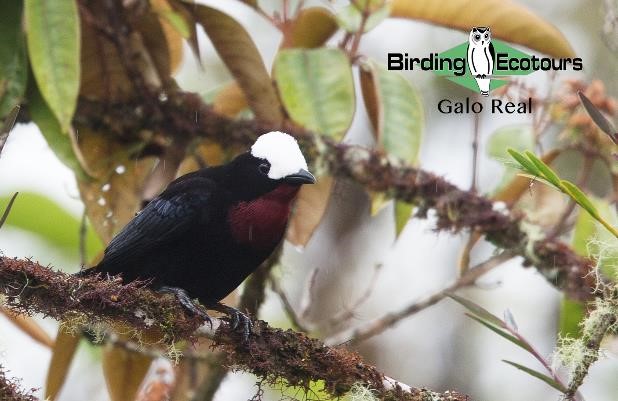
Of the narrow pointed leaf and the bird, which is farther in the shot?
the bird

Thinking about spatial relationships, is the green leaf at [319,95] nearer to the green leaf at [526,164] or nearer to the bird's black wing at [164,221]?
the bird's black wing at [164,221]

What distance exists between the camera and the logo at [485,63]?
346cm

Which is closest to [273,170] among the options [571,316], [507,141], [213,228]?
[213,228]

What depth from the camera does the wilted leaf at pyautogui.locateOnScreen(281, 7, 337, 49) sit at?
3438 mm

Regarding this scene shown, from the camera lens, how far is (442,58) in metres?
3.66

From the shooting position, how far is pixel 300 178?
2.84 meters

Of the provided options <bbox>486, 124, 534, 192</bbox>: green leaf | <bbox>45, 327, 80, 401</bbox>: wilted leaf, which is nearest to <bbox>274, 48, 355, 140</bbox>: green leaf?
<bbox>486, 124, 534, 192</bbox>: green leaf

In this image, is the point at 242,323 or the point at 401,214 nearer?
the point at 242,323

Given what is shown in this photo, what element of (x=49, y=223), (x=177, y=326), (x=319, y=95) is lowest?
(x=177, y=326)

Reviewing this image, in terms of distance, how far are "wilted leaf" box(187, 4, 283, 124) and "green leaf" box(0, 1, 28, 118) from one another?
1.90 feet

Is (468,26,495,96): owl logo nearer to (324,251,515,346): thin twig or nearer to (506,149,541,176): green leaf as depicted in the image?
(324,251,515,346): thin twig

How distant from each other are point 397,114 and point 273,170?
58 cm

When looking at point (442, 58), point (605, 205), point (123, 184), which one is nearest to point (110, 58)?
point (123, 184)

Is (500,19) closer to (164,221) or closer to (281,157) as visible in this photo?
(281,157)
